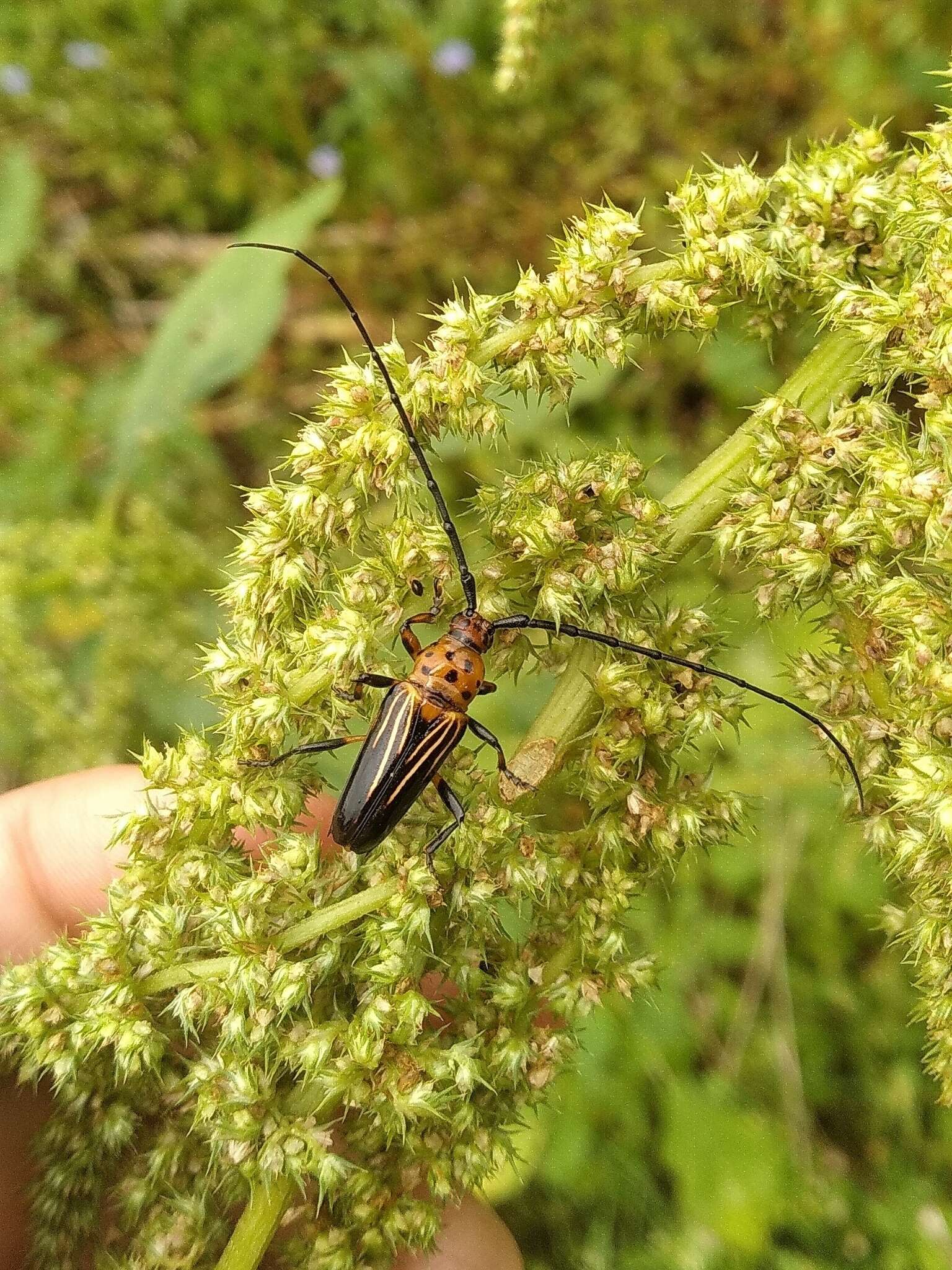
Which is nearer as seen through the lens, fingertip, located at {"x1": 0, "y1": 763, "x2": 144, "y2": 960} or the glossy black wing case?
the glossy black wing case

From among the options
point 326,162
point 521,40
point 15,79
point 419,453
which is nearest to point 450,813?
point 419,453

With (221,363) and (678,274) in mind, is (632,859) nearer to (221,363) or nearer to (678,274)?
(678,274)

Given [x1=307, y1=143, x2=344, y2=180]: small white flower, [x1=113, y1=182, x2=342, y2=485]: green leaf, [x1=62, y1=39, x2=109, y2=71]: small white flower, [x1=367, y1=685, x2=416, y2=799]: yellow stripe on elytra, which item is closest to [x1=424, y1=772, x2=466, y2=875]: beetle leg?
[x1=367, y1=685, x2=416, y2=799]: yellow stripe on elytra

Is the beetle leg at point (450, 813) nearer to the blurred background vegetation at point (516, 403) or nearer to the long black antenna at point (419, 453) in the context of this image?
the long black antenna at point (419, 453)

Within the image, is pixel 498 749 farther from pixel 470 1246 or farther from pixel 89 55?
pixel 89 55

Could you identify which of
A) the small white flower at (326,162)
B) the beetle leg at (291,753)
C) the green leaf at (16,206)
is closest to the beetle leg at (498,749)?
the beetle leg at (291,753)

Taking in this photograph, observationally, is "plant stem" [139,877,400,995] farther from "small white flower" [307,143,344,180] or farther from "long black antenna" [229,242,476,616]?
"small white flower" [307,143,344,180]

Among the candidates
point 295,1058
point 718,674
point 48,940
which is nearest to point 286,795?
point 295,1058
